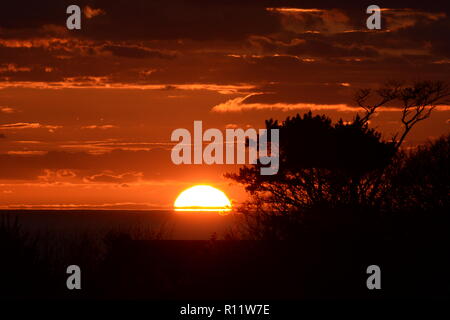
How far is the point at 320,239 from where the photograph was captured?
3538 cm

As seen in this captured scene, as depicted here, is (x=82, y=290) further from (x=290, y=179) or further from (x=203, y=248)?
(x=290, y=179)

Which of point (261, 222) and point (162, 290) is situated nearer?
point (162, 290)

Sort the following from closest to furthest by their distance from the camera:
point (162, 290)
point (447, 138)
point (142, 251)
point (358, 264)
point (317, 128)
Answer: point (358, 264)
point (162, 290)
point (142, 251)
point (447, 138)
point (317, 128)

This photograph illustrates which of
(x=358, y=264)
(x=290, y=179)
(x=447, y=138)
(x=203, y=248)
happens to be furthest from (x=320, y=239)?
(x=290, y=179)

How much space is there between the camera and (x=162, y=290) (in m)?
36.6

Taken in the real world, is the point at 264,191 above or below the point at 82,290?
above

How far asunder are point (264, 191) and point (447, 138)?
1281cm

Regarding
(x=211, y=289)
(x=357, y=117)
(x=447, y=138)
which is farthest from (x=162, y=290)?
(x=357, y=117)
